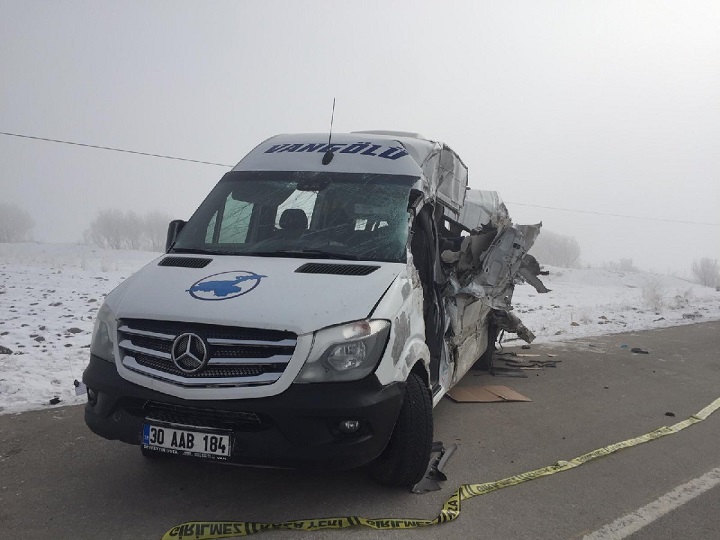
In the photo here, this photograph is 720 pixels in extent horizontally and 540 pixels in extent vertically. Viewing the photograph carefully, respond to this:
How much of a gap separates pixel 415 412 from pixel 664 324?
13376 millimetres

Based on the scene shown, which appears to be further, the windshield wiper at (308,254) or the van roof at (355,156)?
the van roof at (355,156)

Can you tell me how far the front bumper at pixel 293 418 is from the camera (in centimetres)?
294

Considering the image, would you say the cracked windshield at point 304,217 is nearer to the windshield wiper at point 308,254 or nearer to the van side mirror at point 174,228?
the windshield wiper at point 308,254

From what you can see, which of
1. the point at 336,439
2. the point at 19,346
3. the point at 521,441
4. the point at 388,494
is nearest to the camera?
the point at 336,439

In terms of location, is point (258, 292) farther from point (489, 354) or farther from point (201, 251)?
point (489, 354)

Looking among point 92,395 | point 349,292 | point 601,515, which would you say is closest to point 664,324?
point 601,515

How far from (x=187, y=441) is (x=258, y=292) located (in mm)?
923

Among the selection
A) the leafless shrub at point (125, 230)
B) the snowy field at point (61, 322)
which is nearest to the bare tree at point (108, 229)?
the leafless shrub at point (125, 230)

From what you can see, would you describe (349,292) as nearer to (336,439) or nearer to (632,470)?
(336,439)

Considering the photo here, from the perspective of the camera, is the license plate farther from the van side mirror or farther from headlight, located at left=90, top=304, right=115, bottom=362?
the van side mirror

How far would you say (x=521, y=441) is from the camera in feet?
15.9

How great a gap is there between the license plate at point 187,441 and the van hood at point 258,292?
0.62 meters

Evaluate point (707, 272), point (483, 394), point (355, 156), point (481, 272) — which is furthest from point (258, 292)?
point (707, 272)

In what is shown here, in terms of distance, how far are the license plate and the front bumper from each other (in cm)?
4
